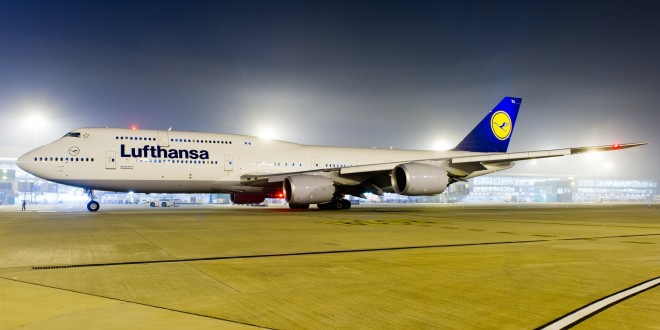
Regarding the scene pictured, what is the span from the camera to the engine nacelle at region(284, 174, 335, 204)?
21516 mm

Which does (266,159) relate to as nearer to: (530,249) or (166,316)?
(530,249)

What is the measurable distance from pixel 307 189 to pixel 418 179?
5.03 metres

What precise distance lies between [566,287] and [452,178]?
21.1 metres

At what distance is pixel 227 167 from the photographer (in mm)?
23875

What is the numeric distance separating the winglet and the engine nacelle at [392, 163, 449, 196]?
10.5 metres

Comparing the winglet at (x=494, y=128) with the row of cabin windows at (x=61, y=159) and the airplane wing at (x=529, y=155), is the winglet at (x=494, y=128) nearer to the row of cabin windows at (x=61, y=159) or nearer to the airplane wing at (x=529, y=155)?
the airplane wing at (x=529, y=155)

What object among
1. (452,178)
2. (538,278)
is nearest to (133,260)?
(538,278)

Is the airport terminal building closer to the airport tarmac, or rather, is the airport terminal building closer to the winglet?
the winglet

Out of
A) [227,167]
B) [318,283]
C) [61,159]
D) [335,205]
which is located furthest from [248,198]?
[318,283]

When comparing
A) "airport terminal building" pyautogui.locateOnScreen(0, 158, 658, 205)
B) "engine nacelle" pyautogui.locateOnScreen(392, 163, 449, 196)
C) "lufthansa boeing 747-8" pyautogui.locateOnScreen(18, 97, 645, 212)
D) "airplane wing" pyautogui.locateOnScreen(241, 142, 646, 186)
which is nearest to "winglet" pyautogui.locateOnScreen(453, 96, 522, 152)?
"lufthansa boeing 747-8" pyautogui.locateOnScreen(18, 97, 645, 212)

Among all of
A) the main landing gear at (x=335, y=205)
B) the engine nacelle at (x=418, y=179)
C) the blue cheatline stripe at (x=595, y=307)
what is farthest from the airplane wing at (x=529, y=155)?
the blue cheatline stripe at (x=595, y=307)

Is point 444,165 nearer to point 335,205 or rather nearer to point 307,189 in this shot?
point 335,205

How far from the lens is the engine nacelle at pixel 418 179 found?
854 inches

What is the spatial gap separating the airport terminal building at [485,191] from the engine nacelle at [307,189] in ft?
145
